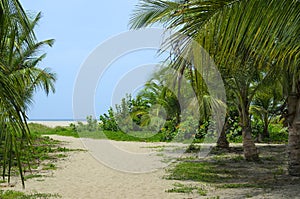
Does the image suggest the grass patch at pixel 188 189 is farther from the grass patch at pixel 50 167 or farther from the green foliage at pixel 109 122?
the green foliage at pixel 109 122

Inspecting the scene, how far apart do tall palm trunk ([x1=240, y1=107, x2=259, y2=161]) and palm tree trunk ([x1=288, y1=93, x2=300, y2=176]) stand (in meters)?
2.69

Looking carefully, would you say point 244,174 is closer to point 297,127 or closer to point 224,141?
point 297,127

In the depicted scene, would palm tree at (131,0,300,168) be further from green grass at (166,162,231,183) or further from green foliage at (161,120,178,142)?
green foliage at (161,120,178,142)

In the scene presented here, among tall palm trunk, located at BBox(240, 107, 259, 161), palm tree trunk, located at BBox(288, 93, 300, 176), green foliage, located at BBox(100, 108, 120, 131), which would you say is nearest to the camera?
palm tree trunk, located at BBox(288, 93, 300, 176)

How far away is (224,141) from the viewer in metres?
15.0

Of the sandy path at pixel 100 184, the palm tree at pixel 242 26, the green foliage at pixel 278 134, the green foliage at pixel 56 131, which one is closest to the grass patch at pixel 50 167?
the sandy path at pixel 100 184

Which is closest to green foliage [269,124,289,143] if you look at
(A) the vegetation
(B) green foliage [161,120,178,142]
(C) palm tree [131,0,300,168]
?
(B) green foliage [161,120,178,142]

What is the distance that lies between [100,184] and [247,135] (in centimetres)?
484

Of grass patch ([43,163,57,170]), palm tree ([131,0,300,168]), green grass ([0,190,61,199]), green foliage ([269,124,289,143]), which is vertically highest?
palm tree ([131,0,300,168])

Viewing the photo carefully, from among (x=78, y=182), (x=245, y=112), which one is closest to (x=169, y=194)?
(x=78, y=182)

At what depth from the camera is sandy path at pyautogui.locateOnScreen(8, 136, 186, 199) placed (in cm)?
703

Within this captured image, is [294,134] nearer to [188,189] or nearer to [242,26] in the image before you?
[188,189]

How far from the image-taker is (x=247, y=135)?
36.1 ft

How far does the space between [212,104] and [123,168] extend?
332 centimetres
